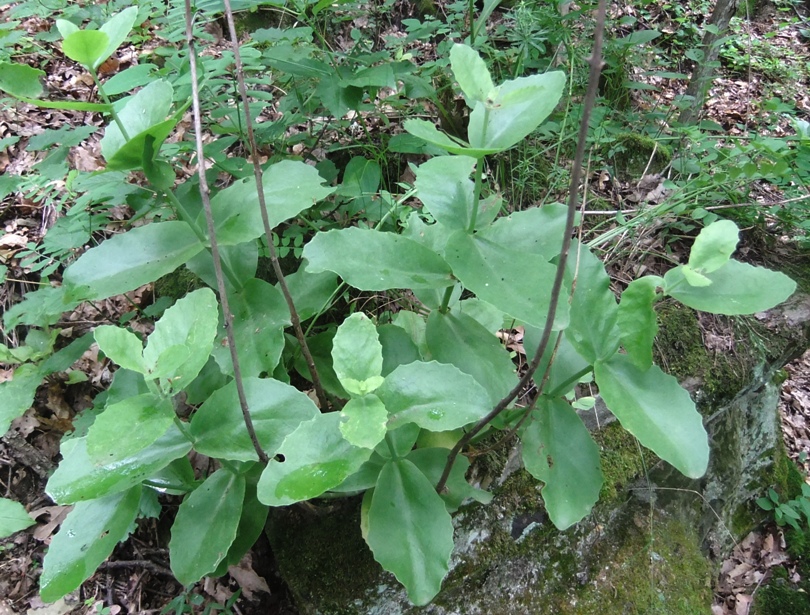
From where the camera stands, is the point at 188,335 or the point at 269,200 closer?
the point at 188,335

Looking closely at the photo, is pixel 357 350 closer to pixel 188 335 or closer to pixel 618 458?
pixel 188 335

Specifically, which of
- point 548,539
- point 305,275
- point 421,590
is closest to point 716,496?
point 548,539

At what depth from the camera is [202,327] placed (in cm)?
119

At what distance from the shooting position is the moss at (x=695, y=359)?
2.26 metres

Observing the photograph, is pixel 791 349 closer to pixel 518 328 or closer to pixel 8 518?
pixel 518 328

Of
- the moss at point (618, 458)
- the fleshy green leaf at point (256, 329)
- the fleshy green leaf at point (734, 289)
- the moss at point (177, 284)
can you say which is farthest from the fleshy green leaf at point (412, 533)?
the moss at point (177, 284)

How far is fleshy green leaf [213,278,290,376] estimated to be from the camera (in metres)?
1.48

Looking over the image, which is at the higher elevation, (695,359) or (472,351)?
(472,351)

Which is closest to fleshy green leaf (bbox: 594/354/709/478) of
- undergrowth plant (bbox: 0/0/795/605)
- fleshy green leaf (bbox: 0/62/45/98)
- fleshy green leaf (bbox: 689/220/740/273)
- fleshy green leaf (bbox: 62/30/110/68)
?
undergrowth plant (bbox: 0/0/795/605)

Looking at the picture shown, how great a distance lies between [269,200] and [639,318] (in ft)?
3.40

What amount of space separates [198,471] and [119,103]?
Answer: 1363 millimetres

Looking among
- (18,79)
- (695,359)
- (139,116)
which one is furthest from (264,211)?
(695,359)

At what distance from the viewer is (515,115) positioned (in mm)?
1266

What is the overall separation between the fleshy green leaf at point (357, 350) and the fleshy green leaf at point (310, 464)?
101 millimetres
